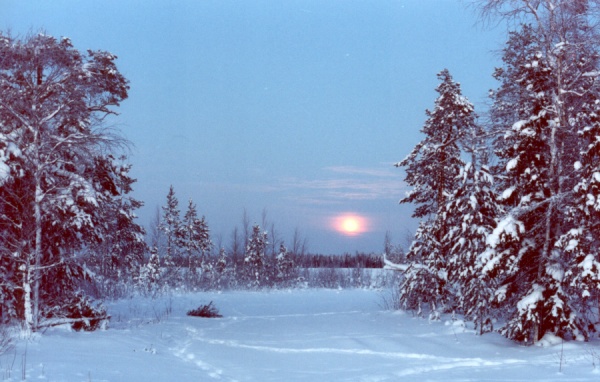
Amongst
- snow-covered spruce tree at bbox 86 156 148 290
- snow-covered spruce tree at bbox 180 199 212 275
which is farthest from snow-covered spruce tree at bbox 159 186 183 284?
snow-covered spruce tree at bbox 86 156 148 290

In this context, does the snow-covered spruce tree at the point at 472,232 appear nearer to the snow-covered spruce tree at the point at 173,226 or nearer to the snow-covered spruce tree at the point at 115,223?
the snow-covered spruce tree at the point at 115,223

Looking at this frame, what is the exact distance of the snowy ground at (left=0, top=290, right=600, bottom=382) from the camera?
31.6 feet

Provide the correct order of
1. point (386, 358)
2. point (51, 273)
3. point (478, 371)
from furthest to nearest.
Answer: point (51, 273), point (386, 358), point (478, 371)

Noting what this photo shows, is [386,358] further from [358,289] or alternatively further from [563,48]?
[358,289]

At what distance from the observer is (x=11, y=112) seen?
1341 centimetres

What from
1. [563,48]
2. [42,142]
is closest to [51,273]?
[42,142]

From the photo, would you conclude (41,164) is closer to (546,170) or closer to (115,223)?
(115,223)

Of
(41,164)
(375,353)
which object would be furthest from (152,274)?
(375,353)

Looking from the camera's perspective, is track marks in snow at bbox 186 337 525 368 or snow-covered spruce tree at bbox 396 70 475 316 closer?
track marks in snow at bbox 186 337 525 368

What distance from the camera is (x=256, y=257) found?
5228cm

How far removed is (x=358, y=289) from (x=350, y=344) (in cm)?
3095

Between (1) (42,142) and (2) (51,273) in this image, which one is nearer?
(1) (42,142)

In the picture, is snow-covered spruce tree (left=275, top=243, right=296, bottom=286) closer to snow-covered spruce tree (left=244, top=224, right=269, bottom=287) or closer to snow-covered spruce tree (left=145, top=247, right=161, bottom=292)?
snow-covered spruce tree (left=244, top=224, right=269, bottom=287)

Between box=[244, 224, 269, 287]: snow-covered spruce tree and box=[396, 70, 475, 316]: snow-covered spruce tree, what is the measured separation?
93.0ft
